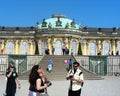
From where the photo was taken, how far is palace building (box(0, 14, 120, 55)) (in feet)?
214

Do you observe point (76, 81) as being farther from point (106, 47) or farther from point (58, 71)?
point (106, 47)

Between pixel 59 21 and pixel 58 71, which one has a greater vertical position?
pixel 59 21

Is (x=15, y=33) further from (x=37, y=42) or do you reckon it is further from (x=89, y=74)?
(x=89, y=74)

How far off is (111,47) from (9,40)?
18.7 m

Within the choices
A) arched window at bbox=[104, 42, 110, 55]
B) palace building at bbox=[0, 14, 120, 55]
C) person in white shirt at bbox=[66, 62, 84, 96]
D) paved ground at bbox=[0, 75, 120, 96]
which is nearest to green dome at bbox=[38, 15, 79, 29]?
palace building at bbox=[0, 14, 120, 55]

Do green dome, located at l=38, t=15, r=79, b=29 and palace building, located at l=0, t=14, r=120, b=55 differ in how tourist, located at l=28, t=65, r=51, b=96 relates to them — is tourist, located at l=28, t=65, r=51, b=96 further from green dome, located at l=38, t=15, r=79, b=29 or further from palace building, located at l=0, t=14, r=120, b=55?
green dome, located at l=38, t=15, r=79, b=29

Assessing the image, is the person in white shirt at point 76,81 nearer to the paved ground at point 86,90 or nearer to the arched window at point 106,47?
the paved ground at point 86,90

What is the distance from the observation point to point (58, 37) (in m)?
65.2

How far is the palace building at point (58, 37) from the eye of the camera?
65.3m

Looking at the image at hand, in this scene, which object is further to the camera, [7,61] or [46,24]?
[46,24]

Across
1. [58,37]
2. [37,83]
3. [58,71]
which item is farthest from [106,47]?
[37,83]

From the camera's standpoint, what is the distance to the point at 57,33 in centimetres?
6506

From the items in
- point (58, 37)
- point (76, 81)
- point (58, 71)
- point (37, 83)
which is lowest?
point (58, 71)

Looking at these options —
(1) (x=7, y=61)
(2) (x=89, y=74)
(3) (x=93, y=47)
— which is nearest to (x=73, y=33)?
(3) (x=93, y=47)
